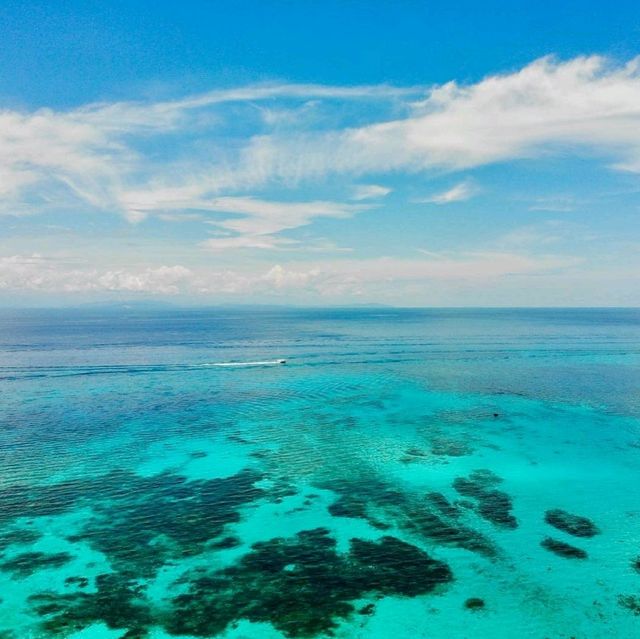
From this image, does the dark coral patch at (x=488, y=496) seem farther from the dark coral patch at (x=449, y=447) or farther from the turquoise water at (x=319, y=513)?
the dark coral patch at (x=449, y=447)

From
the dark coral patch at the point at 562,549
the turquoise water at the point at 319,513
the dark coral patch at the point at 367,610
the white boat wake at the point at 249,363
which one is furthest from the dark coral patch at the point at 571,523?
the white boat wake at the point at 249,363

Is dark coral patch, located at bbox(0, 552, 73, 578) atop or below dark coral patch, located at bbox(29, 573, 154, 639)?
atop

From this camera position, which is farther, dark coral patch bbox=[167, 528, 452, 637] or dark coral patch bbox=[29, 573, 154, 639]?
dark coral patch bbox=[167, 528, 452, 637]

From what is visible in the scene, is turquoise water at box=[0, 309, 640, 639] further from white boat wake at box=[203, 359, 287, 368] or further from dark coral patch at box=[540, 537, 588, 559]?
white boat wake at box=[203, 359, 287, 368]

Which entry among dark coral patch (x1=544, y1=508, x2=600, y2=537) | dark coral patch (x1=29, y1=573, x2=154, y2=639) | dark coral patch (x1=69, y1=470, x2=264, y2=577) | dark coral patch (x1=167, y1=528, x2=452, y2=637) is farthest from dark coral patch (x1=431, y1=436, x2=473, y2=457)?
dark coral patch (x1=29, y1=573, x2=154, y2=639)

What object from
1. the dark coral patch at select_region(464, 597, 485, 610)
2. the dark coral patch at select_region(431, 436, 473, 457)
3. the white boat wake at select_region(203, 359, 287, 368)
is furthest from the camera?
the white boat wake at select_region(203, 359, 287, 368)

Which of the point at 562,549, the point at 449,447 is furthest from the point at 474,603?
the point at 449,447
